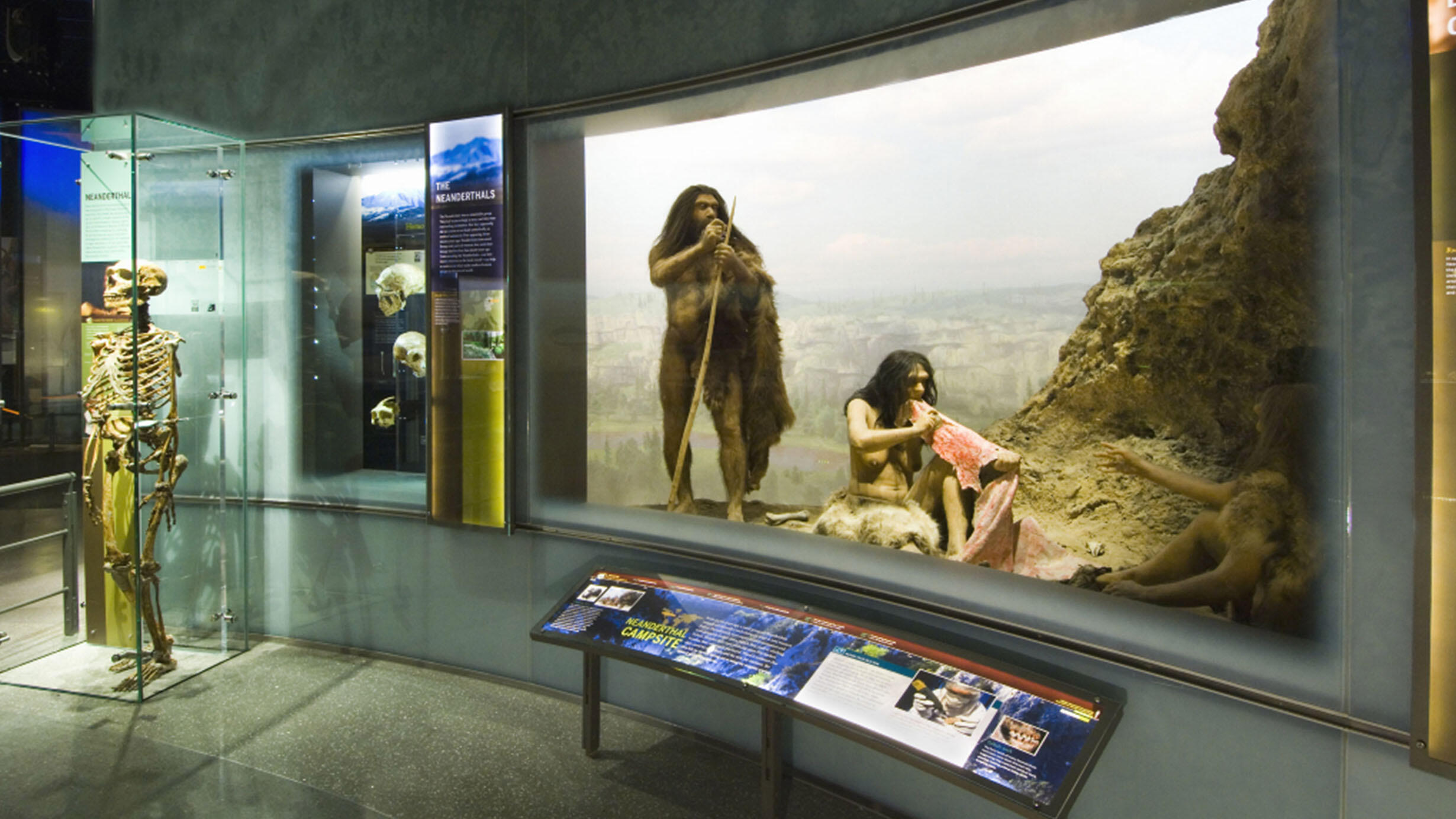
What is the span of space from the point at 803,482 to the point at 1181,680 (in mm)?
1347

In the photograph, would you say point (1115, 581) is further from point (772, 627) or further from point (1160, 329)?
point (772, 627)

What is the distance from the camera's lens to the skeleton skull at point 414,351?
3973 mm

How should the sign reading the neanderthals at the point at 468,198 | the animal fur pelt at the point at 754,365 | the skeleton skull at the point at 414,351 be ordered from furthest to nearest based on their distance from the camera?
1. the skeleton skull at the point at 414,351
2. the sign reading the neanderthals at the point at 468,198
3. the animal fur pelt at the point at 754,365

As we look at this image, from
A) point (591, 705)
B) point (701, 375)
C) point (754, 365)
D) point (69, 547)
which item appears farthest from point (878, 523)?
point (69, 547)

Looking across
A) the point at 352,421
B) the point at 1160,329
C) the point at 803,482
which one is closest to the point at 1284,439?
the point at 1160,329

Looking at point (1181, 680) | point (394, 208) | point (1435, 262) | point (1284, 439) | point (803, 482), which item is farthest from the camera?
point (394, 208)

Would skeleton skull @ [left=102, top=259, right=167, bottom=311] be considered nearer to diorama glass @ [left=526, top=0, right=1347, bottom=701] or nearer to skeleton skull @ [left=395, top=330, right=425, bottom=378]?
skeleton skull @ [left=395, top=330, right=425, bottom=378]

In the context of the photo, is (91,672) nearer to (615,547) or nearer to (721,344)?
(615,547)

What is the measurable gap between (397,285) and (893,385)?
2556mm

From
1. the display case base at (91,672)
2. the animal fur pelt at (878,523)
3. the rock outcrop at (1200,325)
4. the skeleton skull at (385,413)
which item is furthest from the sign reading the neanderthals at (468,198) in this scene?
the rock outcrop at (1200,325)

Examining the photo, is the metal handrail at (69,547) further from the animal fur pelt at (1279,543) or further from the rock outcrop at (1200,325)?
the animal fur pelt at (1279,543)

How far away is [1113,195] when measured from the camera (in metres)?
2.26

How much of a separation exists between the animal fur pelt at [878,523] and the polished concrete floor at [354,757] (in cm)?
94

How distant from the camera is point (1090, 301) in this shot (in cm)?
231
